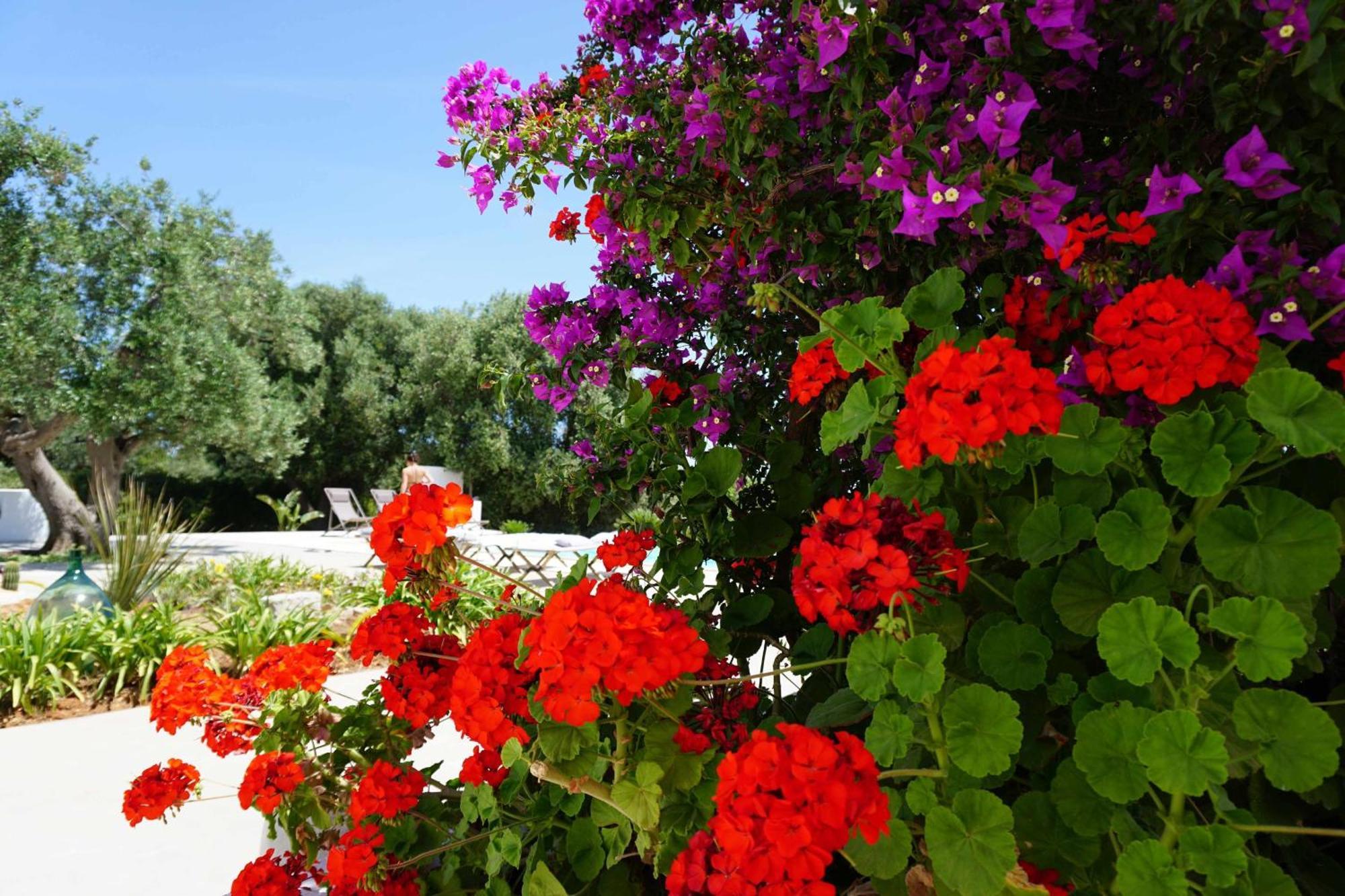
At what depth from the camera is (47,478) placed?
1164 centimetres

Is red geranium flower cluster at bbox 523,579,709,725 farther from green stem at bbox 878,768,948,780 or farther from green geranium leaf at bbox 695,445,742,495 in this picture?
green geranium leaf at bbox 695,445,742,495

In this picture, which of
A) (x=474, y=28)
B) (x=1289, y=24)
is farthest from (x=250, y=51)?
(x=1289, y=24)

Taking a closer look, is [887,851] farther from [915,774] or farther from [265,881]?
[265,881]

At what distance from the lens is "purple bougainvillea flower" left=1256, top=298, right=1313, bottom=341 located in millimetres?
976

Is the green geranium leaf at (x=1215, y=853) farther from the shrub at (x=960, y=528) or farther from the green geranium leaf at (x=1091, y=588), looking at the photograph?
the green geranium leaf at (x=1091, y=588)

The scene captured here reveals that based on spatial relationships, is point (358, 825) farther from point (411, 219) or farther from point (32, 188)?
point (32, 188)

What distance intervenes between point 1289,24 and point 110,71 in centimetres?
2310

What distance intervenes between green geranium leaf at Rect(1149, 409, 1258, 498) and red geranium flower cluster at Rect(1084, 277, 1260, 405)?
5 centimetres

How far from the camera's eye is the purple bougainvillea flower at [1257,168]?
3.13 feet

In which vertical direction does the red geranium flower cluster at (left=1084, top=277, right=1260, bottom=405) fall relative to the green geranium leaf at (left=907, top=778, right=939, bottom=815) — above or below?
above

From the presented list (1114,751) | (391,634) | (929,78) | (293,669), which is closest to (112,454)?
(293,669)

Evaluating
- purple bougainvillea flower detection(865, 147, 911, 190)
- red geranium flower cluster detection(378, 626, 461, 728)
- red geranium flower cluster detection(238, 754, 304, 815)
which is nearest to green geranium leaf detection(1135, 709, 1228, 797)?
purple bougainvillea flower detection(865, 147, 911, 190)

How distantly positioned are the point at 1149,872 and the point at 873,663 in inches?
12.0

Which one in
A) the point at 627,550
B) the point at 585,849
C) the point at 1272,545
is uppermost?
the point at 1272,545
